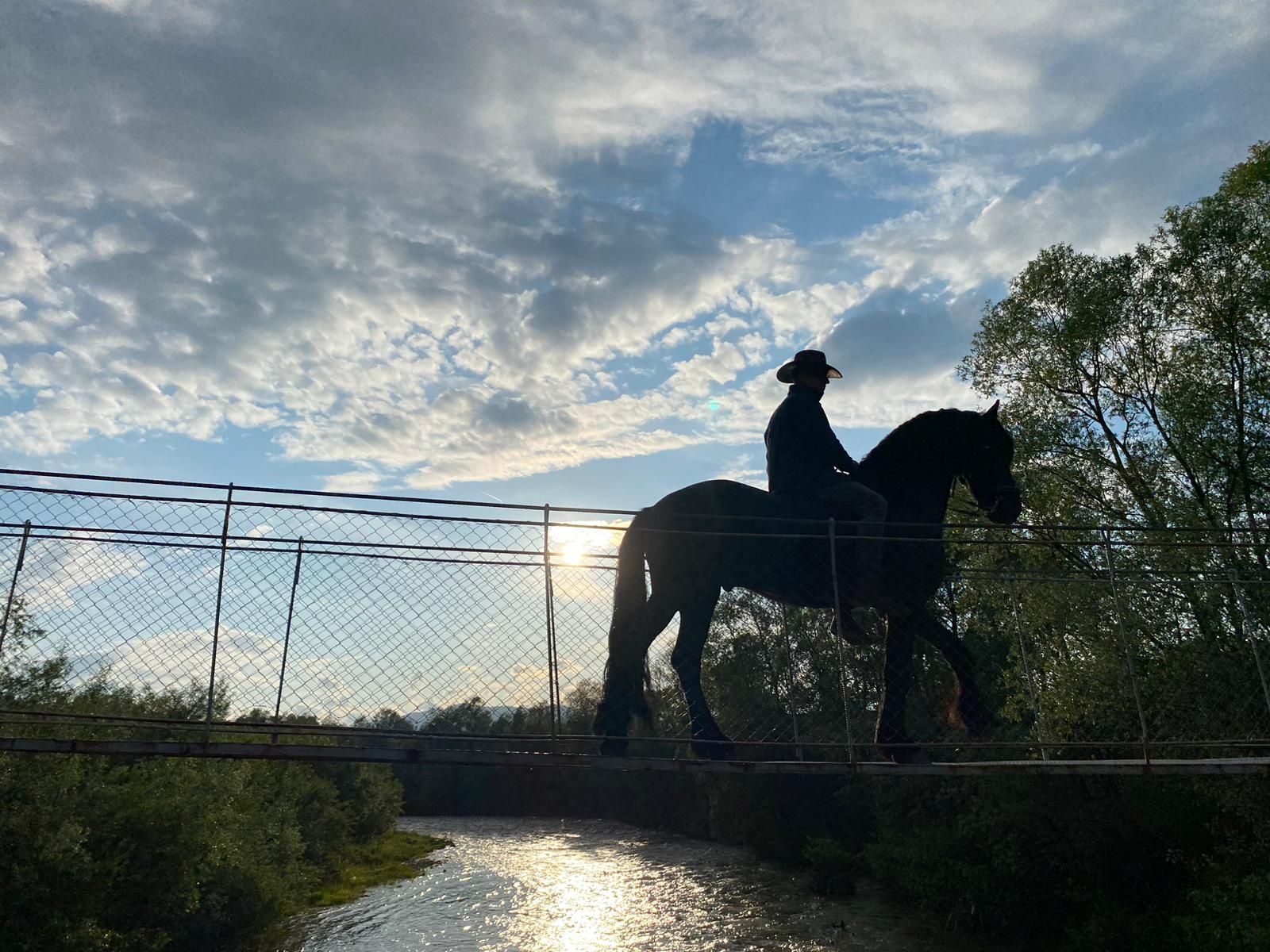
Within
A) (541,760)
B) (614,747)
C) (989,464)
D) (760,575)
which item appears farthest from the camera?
(989,464)

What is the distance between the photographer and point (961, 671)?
677 cm

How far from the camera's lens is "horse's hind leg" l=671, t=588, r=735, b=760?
6.50m

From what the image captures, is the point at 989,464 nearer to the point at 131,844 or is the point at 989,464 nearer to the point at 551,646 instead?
the point at 551,646

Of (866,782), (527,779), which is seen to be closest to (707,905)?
(866,782)

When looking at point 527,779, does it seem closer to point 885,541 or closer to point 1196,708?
point 1196,708

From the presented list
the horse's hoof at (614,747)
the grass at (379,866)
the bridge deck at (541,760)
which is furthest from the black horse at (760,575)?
the grass at (379,866)

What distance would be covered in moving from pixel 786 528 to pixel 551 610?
6.75ft

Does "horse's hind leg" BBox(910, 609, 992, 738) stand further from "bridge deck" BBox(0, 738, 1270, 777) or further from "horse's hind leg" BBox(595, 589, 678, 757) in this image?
"horse's hind leg" BBox(595, 589, 678, 757)

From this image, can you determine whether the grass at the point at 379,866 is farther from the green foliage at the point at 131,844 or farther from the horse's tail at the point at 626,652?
the horse's tail at the point at 626,652

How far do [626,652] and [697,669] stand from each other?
1.83 ft

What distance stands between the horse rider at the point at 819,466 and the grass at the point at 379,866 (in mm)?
32337

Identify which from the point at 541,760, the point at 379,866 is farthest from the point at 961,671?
the point at 379,866

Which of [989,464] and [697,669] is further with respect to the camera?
[989,464]

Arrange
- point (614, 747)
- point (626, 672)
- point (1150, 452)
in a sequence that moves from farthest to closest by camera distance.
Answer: point (1150, 452) → point (626, 672) → point (614, 747)
